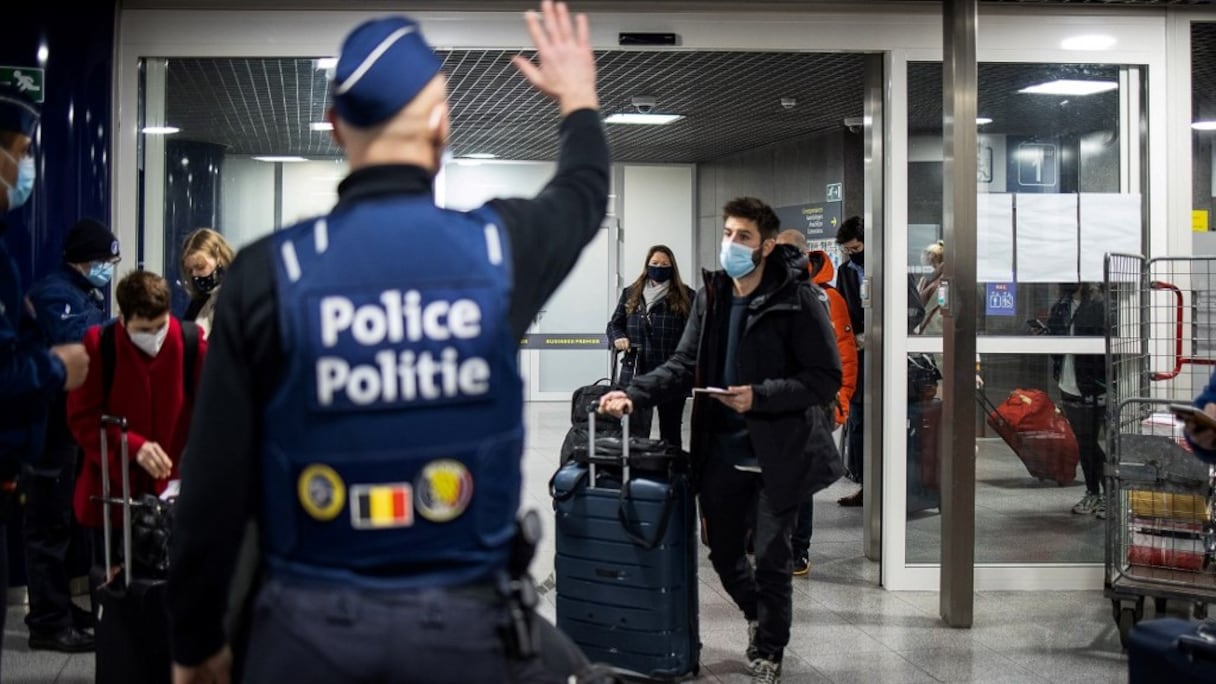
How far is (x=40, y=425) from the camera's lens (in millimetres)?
3164

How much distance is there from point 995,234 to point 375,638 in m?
5.46

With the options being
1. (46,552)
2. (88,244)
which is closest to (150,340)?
(88,244)

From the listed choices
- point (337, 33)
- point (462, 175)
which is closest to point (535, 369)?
point (462, 175)

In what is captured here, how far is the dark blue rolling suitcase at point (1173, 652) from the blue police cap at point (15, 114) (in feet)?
11.1

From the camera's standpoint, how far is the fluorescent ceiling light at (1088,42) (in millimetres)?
6469

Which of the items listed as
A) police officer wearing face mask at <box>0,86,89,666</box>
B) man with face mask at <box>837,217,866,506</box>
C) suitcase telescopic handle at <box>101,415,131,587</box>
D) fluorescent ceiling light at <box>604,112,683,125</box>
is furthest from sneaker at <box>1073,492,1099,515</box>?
fluorescent ceiling light at <box>604,112,683,125</box>

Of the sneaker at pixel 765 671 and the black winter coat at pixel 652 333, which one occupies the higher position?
the black winter coat at pixel 652 333

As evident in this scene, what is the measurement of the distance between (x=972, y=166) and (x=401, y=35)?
437 cm

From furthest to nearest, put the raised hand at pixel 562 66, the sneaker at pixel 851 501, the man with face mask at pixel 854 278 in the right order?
the sneaker at pixel 851 501 → the man with face mask at pixel 854 278 → the raised hand at pixel 562 66

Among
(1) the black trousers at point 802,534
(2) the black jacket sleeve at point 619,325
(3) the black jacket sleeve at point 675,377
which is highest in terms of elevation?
(2) the black jacket sleeve at point 619,325

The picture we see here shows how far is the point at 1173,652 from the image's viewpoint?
3.63 metres

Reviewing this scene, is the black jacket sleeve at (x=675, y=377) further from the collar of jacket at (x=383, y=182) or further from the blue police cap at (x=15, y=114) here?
the collar of jacket at (x=383, y=182)

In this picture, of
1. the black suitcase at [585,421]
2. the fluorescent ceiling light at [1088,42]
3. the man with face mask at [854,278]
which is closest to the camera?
the black suitcase at [585,421]

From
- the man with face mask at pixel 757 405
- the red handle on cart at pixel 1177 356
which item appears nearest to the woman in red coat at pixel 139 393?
the man with face mask at pixel 757 405
